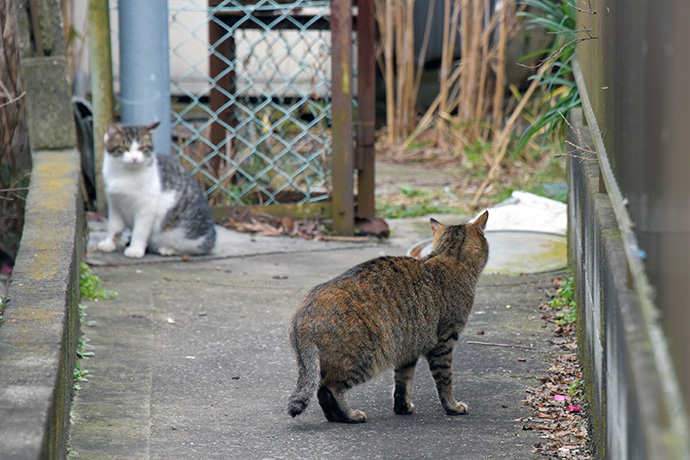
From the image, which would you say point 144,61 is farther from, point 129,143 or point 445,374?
point 445,374

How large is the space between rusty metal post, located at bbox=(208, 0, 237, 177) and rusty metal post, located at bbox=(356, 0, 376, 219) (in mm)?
1082

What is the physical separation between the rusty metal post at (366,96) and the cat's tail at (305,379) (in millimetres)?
3144

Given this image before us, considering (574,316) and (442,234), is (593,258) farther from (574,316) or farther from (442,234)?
(574,316)

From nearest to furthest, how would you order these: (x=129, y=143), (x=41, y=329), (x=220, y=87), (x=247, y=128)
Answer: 1. (x=41, y=329)
2. (x=129, y=143)
3. (x=220, y=87)
4. (x=247, y=128)

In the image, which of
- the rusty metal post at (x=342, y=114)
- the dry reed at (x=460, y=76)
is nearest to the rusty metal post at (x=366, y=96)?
the rusty metal post at (x=342, y=114)

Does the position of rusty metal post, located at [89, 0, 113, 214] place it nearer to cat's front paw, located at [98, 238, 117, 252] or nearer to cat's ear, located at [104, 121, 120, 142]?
cat's ear, located at [104, 121, 120, 142]

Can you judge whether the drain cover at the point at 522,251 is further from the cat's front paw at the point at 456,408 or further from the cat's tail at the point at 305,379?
the cat's tail at the point at 305,379

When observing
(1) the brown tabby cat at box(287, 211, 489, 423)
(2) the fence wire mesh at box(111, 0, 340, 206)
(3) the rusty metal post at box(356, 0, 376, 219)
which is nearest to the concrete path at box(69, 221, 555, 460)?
(1) the brown tabby cat at box(287, 211, 489, 423)

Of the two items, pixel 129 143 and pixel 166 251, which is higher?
pixel 129 143

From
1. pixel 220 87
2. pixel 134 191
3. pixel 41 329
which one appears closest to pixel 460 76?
pixel 220 87

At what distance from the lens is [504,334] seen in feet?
13.5

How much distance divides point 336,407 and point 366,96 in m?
3.25

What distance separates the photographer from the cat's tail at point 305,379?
2.92 meters

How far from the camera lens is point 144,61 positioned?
578 centimetres
